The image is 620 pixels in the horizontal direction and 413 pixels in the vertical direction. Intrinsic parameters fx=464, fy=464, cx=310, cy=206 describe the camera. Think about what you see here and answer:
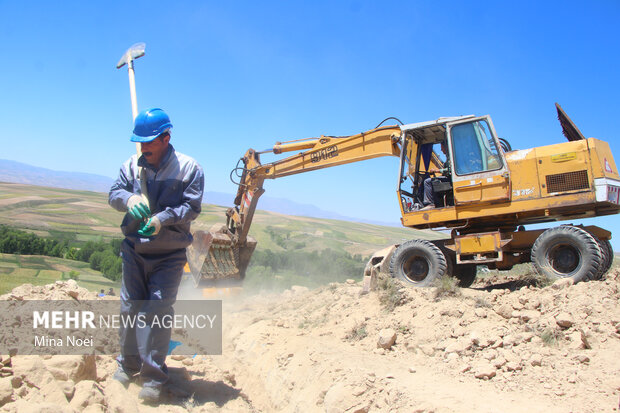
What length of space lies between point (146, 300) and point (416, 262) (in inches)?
211

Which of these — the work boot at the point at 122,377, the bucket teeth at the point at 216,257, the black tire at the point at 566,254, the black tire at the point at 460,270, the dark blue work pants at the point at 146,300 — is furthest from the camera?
the bucket teeth at the point at 216,257

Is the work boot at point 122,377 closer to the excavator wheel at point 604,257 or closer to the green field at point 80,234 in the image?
the green field at point 80,234

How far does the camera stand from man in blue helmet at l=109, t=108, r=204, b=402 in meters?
3.48

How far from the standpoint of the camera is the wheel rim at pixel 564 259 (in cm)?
681

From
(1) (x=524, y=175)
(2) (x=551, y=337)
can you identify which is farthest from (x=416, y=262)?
(2) (x=551, y=337)

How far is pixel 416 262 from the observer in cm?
799

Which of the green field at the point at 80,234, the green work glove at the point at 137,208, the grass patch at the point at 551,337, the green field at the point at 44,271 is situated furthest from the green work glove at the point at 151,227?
the grass patch at the point at 551,337

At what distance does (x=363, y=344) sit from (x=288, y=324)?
4.92 ft

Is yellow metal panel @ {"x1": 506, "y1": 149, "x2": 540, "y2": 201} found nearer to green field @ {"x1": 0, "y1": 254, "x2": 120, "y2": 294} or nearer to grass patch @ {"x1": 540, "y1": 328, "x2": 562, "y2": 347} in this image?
grass patch @ {"x1": 540, "y1": 328, "x2": 562, "y2": 347}

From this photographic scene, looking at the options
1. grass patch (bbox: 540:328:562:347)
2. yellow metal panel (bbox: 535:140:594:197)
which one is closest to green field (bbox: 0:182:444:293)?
grass patch (bbox: 540:328:562:347)

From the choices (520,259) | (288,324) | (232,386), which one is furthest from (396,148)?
(232,386)

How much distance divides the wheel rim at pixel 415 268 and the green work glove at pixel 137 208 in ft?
17.7

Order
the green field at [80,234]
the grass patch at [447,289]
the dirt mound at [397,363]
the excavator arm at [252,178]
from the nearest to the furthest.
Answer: the dirt mound at [397,363]
the grass patch at [447,289]
the green field at [80,234]
the excavator arm at [252,178]

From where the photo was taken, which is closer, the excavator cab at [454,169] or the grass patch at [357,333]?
the grass patch at [357,333]
